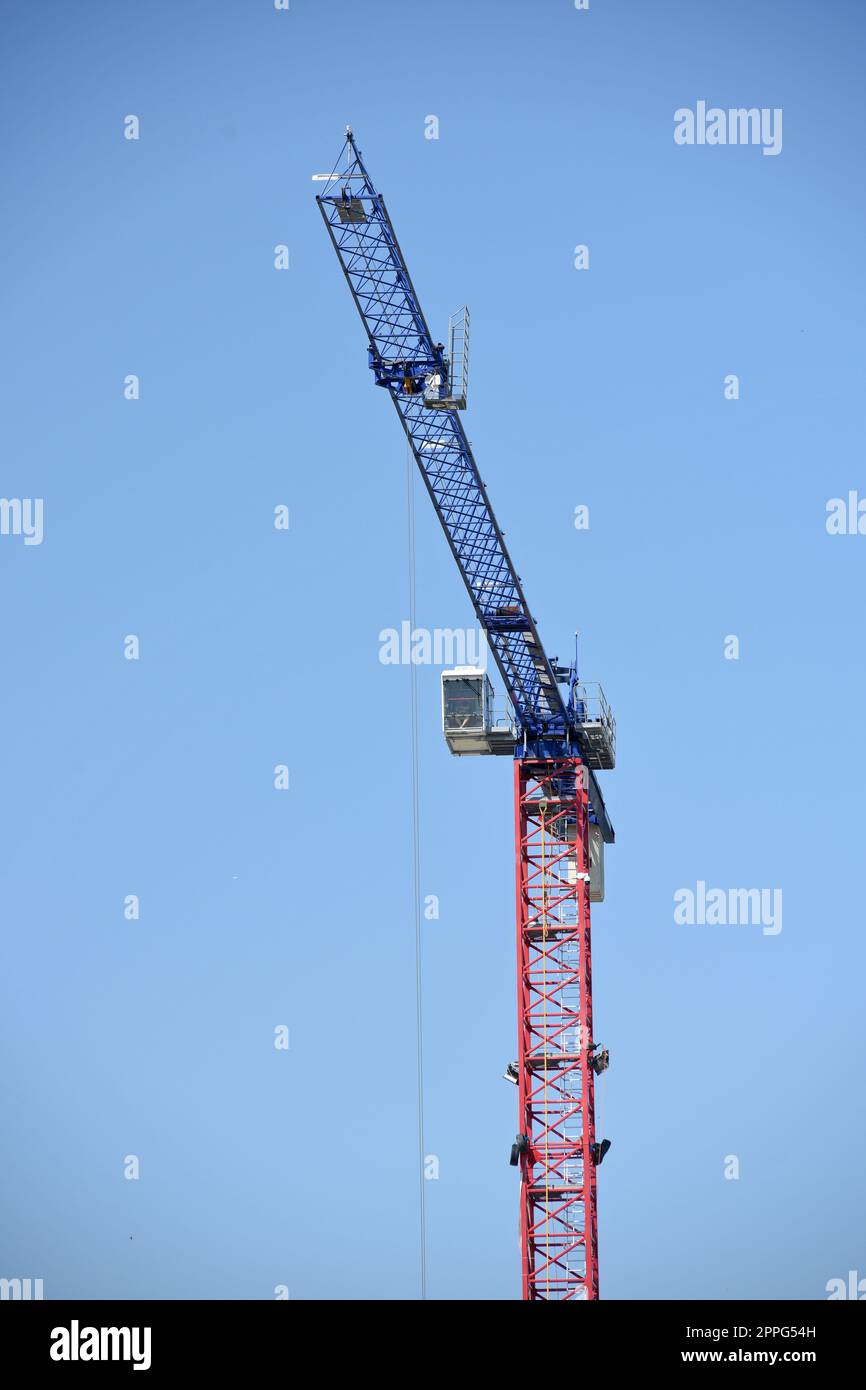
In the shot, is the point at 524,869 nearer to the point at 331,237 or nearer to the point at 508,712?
the point at 508,712

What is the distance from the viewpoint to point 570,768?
420ft
